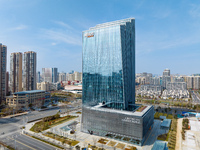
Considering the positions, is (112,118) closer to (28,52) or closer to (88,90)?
(88,90)

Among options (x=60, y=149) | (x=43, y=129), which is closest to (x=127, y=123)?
(x=60, y=149)

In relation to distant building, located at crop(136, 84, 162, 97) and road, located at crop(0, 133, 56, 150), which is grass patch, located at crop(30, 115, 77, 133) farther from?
distant building, located at crop(136, 84, 162, 97)

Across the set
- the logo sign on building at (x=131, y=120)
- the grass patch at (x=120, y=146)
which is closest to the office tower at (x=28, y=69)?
the logo sign on building at (x=131, y=120)

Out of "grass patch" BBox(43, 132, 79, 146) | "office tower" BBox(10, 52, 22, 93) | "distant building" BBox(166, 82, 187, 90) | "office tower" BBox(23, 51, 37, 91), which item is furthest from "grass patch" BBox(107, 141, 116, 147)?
"distant building" BBox(166, 82, 187, 90)

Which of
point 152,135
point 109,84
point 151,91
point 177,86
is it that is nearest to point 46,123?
point 109,84

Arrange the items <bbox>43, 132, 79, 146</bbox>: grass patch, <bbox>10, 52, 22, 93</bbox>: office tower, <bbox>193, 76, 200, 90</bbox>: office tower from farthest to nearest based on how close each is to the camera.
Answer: <bbox>193, 76, 200, 90</bbox>: office tower
<bbox>10, 52, 22, 93</bbox>: office tower
<bbox>43, 132, 79, 146</bbox>: grass patch

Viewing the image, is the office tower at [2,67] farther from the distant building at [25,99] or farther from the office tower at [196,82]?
the office tower at [196,82]
